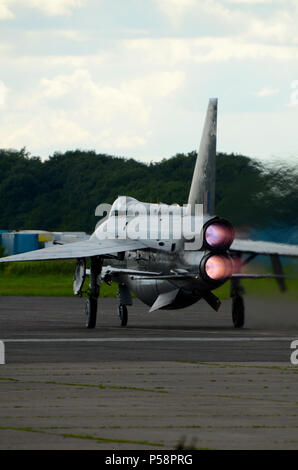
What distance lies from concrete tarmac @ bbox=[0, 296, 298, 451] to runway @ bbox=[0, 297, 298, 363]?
1.1 inches

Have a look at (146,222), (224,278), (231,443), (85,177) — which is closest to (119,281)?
(146,222)

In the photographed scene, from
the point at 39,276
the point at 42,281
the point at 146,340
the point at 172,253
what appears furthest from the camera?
the point at 39,276

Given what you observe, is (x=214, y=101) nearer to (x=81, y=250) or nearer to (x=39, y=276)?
(x=81, y=250)

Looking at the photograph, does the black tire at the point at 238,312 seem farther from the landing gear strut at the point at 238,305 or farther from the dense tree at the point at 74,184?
the dense tree at the point at 74,184

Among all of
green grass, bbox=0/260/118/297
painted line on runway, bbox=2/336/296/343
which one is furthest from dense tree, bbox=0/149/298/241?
painted line on runway, bbox=2/336/296/343

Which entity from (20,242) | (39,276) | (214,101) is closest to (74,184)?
(20,242)

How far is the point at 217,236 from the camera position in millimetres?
25859

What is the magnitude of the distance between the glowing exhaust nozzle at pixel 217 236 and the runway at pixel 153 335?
2088 millimetres

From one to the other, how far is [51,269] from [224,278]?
4814cm

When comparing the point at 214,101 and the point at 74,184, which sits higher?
the point at 74,184

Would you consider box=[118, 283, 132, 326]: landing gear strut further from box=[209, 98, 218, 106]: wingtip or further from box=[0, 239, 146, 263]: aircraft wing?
box=[209, 98, 218, 106]: wingtip

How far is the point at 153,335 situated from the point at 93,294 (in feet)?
10.1
